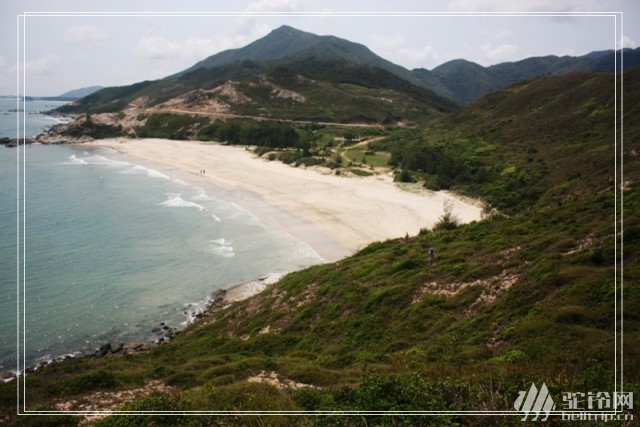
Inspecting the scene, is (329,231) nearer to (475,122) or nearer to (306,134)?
(475,122)

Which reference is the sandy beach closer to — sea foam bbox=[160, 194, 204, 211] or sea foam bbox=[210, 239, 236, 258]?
sea foam bbox=[160, 194, 204, 211]

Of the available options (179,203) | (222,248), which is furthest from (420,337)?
(179,203)

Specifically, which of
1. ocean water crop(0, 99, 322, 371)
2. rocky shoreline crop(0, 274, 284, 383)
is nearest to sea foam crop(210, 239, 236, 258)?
ocean water crop(0, 99, 322, 371)

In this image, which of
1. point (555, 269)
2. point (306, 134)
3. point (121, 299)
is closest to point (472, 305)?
point (555, 269)

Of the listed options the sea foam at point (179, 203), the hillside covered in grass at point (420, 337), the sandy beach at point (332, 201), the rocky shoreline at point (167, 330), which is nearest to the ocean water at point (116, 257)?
the sea foam at point (179, 203)

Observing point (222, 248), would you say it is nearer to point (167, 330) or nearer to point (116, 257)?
point (116, 257)

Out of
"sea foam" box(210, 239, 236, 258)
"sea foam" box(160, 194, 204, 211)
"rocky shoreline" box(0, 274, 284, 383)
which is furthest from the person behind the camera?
"sea foam" box(160, 194, 204, 211)

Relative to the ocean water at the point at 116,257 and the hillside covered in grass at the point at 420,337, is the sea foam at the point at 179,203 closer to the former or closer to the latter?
the ocean water at the point at 116,257
